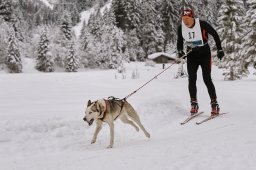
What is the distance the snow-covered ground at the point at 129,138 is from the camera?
437 centimetres

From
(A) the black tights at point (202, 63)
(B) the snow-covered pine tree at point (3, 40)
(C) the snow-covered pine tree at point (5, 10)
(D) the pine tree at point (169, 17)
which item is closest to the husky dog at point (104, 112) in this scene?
(A) the black tights at point (202, 63)

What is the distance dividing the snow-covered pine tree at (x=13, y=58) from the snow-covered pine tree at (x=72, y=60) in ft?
29.3

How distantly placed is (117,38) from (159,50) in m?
12.6

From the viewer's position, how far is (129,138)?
7.67m

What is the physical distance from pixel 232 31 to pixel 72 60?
4312cm

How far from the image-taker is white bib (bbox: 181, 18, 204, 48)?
8.11m

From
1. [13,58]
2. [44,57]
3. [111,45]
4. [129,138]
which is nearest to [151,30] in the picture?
[111,45]

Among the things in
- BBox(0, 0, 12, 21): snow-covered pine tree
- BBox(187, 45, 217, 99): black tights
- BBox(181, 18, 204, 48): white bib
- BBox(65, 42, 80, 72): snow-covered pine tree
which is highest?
BBox(0, 0, 12, 21): snow-covered pine tree

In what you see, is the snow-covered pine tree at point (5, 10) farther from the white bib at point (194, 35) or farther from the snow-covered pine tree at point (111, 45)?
the white bib at point (194, 35)

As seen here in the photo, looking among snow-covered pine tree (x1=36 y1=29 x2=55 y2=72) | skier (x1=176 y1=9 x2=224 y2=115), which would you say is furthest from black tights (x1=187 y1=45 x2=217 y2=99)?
snow-covered pine tree (x1=36 y1=29 x2=55 y2=72)

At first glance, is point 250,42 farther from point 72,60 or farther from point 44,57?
point 44,57

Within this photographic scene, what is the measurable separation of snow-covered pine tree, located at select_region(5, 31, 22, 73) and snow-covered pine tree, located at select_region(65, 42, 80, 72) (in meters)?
8.92

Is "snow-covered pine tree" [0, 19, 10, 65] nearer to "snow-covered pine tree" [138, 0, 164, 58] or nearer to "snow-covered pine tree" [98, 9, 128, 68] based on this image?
"snow-covered pine tree" [98, 9, 128, 68]

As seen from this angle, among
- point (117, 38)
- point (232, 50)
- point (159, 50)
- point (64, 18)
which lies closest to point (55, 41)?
point (64, 18)
